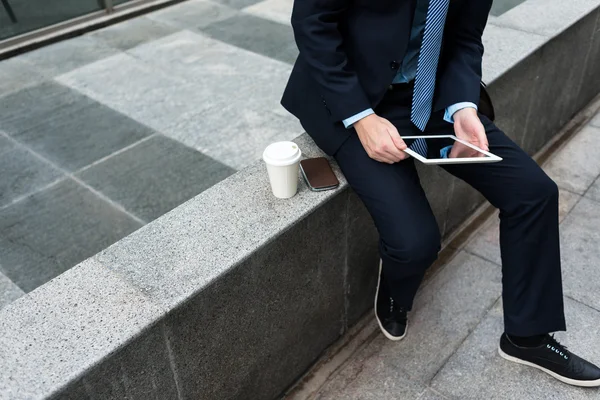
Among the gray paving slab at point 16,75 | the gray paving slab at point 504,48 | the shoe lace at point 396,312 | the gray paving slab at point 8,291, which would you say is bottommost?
the shoe lace at point 396,312

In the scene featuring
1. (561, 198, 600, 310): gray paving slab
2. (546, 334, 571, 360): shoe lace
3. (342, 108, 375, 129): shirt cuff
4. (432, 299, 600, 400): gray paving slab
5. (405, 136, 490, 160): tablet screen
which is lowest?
(561, 198, 600, 310): gray paving slab

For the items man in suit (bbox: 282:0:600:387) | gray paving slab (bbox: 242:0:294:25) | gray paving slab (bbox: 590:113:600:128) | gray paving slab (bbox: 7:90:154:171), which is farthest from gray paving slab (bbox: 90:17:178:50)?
gray paving slab (bbox: 590:113:600:128)

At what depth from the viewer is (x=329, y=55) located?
2.17 meters

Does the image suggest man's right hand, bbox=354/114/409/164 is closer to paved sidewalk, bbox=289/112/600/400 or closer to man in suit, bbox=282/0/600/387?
man in suit, bbox=282/0/600/387

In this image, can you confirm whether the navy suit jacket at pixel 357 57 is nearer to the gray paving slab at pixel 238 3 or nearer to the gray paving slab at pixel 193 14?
the gray paving slab at pixel 193 14

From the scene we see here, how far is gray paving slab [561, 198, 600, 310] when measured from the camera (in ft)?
10.1

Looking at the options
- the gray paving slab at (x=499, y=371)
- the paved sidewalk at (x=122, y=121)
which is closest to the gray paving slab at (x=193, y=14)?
the paved sidewalk at (x=122, y=121)

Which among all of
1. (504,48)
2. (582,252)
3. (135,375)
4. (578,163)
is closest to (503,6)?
(578,163)

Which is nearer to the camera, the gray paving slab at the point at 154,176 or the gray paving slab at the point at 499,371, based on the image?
the gray paving slab at the point at 499,371

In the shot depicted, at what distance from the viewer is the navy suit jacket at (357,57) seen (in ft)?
7.10

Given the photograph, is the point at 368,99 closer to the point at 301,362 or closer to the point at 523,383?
the point at 301,362

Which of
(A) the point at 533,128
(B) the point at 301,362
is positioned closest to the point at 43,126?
(B) the point at 301,362

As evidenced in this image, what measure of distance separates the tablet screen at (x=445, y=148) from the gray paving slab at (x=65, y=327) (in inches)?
49.3

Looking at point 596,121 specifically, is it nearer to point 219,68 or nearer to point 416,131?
point 416,131
